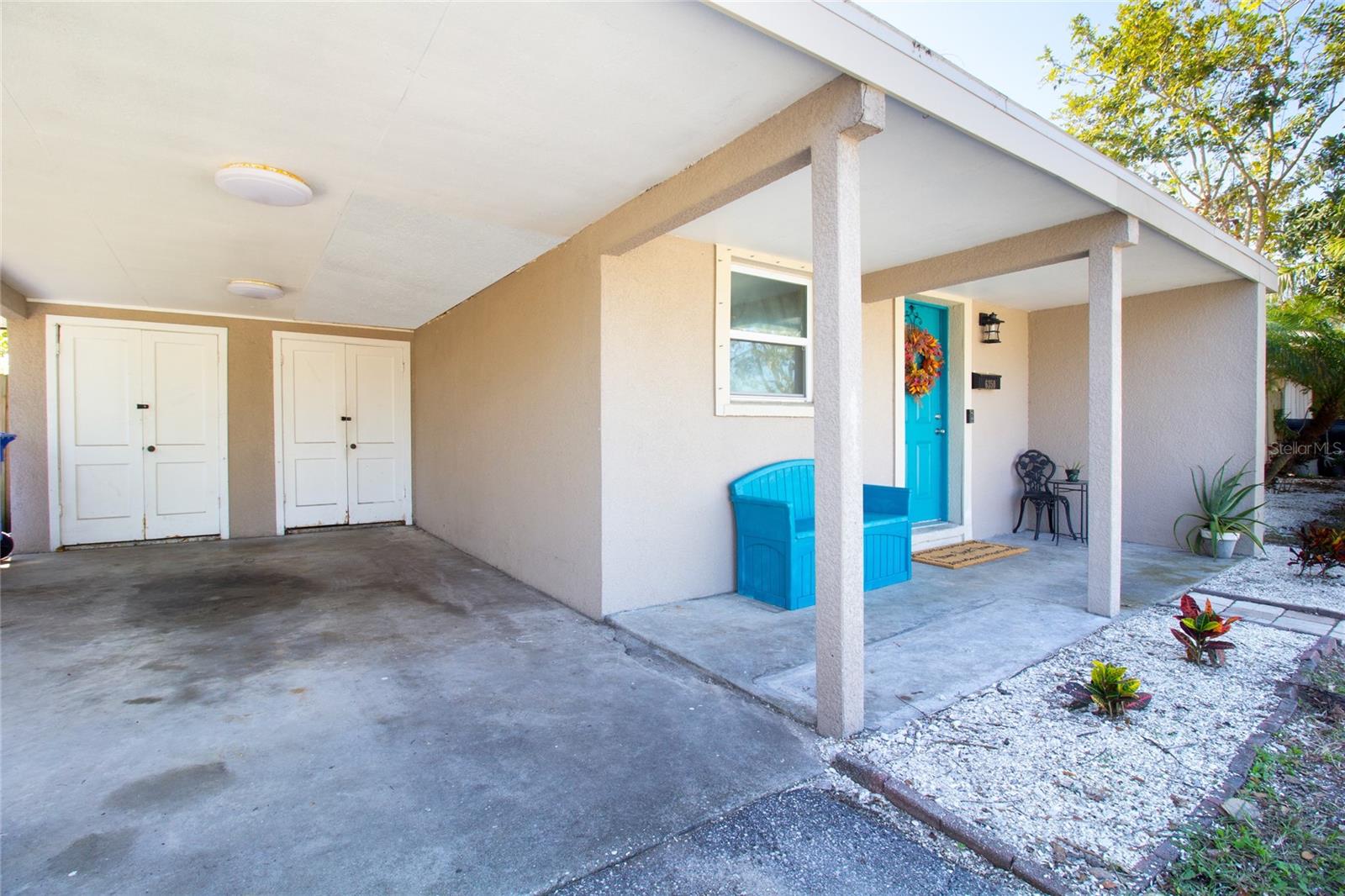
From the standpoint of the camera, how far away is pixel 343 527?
7.34m

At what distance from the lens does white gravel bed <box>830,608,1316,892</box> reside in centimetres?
172

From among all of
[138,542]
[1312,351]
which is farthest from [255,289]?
[1312,351]

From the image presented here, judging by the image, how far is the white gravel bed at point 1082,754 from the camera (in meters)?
1.72

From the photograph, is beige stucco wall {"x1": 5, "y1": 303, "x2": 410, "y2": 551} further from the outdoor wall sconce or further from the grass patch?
the grass patch

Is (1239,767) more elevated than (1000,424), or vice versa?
(1000,424)

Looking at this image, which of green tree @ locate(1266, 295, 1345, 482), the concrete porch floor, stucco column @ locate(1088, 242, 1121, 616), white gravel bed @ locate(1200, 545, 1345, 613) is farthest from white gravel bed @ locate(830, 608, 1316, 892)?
green tree @ locate(1266, 295, 1345, 482)

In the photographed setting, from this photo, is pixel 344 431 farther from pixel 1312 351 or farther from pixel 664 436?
pixel 1312 351

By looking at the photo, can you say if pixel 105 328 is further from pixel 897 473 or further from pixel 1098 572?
pixel 1098 572

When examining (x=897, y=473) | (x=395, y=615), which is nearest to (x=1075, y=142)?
(x=897, y=473)

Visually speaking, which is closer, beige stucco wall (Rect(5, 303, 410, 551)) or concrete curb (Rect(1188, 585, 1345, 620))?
concrete curb (Rect(1188, 585, 1345, 620))

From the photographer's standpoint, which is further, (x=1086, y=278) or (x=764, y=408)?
(x=1086, y=278)

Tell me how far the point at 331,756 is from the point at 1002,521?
6147mm

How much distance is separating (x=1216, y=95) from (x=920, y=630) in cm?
1034

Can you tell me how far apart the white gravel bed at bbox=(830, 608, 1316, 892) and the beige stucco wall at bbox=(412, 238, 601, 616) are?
2.12 metres
